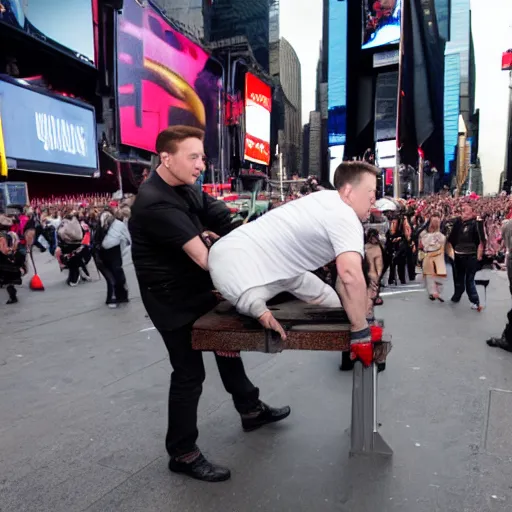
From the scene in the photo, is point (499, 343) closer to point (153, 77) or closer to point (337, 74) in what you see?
point (153, 77)

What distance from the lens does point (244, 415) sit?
3293 mm

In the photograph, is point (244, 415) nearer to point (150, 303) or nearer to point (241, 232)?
point (150, 303)

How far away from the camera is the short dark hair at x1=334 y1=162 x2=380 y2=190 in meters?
2.60

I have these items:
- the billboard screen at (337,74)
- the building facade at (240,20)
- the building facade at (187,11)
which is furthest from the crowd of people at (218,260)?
the building facade at (240,20)

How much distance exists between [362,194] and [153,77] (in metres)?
32.9

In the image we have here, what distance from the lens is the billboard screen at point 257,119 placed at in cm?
5091

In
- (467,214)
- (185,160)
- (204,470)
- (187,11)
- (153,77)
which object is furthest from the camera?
(187,11)

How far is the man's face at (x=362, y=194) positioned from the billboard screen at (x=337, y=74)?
52814mm

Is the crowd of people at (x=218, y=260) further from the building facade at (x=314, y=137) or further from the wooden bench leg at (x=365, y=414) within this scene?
the building facade at (x=314, y=137)

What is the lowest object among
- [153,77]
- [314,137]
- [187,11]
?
[153,77]

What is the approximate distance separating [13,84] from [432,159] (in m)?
62.0

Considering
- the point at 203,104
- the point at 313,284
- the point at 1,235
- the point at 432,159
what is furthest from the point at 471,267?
the point at 432,159

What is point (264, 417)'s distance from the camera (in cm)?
336

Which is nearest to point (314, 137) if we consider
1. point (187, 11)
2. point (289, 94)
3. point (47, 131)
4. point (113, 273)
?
point (289, 94)
